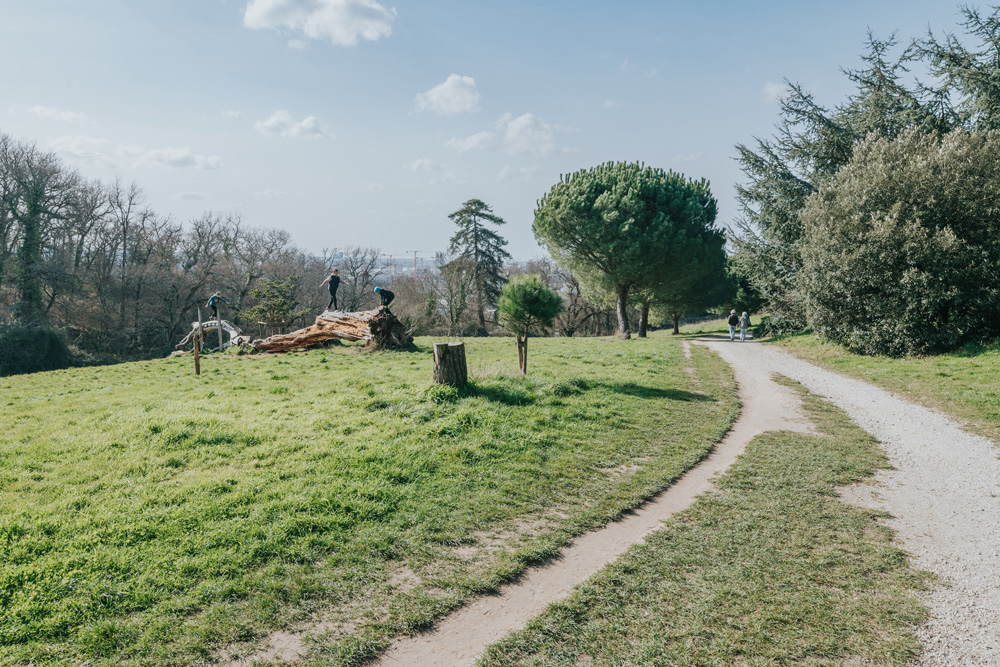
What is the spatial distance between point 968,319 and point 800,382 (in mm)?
8137

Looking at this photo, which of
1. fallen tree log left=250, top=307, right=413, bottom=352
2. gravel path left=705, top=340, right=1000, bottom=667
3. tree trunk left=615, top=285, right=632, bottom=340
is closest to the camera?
gravel path left=705, top=340, right=1000, bottom=667

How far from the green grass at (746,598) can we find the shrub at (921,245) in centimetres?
1570

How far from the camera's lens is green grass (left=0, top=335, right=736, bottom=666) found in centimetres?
407

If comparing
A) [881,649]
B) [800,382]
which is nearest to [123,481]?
[881,649]

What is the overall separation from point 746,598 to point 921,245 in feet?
61.2

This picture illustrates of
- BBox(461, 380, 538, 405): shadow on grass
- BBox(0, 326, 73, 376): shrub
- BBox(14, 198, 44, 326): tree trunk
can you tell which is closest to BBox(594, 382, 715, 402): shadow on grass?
BBox(461, 380, 538, 405): shadow on grass

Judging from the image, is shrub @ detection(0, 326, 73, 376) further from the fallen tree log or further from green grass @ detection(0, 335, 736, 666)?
green grass @ detection(0, 335, 736, 666)

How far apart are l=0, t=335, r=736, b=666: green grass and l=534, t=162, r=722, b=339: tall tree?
1796cm

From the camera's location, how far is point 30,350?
27969mm

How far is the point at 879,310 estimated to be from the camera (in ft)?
61.7

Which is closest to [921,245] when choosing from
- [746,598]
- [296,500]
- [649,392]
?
[649,392]

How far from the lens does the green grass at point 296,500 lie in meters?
4.07

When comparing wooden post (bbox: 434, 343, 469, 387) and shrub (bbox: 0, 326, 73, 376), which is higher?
shrub (bbox: 0, 326, 73, 376)

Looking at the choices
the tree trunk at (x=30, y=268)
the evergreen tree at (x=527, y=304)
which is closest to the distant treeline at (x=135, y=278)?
the tree trunk at (x=30, y=268)
